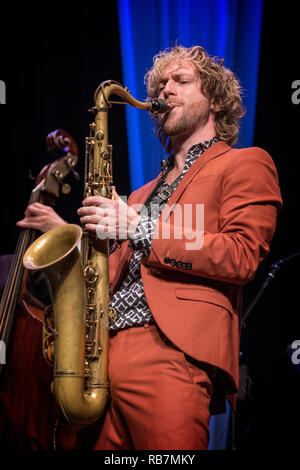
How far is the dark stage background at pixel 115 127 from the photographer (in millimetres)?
3367

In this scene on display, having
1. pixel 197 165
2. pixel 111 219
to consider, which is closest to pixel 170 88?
pixel 197 165

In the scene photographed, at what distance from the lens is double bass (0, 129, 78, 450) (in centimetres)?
213

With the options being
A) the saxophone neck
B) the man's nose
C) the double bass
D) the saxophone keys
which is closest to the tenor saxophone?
the saxophone keys

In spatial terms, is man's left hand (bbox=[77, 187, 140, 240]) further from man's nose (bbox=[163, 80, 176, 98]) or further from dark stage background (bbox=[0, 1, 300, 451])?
dark stage background (bbox=[0, 1, 300, 451])

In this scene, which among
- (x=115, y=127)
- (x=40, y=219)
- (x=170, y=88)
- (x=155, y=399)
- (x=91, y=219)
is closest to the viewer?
(x=155, y=399)

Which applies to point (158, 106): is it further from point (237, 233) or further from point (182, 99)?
point (237, 233)

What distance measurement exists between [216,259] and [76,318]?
624 millimetres

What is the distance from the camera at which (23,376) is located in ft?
7.29

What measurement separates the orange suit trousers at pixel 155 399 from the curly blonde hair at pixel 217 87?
1.19m

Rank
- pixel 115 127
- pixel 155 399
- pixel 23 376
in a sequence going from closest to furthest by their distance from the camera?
pixel 155 399 < pixel 23 376 < pixel 115 127

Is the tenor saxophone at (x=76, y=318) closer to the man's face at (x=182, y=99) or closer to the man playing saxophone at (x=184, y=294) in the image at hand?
the man playing saxophone at (x=184, y=294)

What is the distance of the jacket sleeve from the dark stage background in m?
1.59

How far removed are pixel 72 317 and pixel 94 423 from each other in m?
0.43
